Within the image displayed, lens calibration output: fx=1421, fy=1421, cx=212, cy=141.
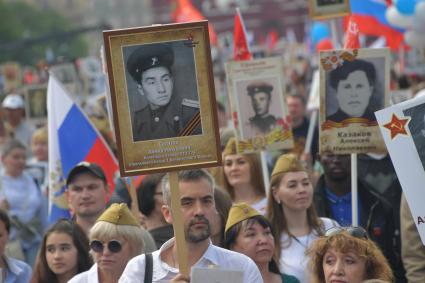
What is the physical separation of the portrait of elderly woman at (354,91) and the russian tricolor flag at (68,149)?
1968mm

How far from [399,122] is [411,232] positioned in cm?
143

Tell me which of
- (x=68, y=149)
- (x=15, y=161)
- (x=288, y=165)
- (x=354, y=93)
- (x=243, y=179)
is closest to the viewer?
(x=288, y=165)

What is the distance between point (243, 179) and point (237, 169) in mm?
106

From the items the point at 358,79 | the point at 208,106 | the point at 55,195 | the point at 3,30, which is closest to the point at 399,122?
the point at 208,106

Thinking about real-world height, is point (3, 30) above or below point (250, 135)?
above

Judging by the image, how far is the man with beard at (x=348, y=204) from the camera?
9.21 metres

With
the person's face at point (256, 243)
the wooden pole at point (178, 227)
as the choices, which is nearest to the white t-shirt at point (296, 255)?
the person's face at point (256, 243)

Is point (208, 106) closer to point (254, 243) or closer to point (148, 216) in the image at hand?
point (254, 243)

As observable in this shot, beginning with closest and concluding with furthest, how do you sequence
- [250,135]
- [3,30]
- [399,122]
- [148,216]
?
[399,122] → [148,216] → [250,135] → [3,30]

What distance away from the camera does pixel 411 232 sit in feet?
26.5

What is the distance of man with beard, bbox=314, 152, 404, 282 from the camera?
9211 mm

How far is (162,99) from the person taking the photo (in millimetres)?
6203

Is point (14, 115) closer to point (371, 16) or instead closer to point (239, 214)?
point (371, 16)

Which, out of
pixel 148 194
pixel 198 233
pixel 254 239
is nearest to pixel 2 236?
pixel 148 194
